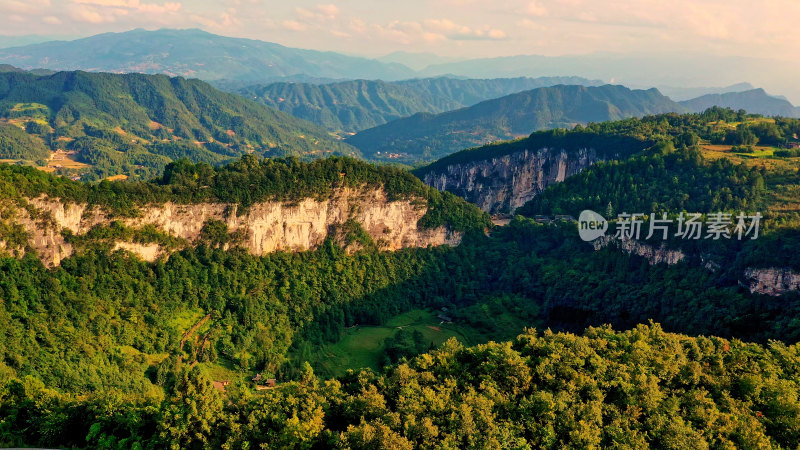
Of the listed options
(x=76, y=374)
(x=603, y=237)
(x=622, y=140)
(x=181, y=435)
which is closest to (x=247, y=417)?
(x=181, y=435)

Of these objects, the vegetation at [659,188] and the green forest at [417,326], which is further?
the vegetation at [659,188]

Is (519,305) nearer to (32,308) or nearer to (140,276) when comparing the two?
(140,276)

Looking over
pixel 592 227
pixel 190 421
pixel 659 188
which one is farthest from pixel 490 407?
pixel 659 188

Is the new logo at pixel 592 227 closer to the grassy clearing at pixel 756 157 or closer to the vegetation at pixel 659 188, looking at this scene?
the vegetation at pixel 659 188

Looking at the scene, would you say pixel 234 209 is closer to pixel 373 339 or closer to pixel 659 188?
pixel 373 339

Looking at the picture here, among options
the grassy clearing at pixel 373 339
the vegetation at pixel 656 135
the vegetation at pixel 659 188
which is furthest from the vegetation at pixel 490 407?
the vegetation at pixel 656 135

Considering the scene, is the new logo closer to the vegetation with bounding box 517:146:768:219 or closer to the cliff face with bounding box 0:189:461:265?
the vegetation with bounding box 517:146:768:219
